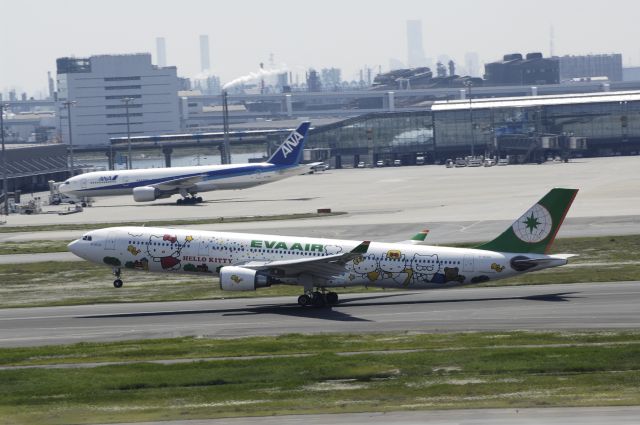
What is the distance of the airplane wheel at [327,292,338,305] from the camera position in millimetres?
57562

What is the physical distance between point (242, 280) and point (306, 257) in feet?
11.9

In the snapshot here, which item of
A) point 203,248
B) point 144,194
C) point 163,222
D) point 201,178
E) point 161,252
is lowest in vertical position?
point 163,222

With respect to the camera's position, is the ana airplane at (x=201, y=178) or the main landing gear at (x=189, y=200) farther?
the ana airplane at (x=201, y=178)

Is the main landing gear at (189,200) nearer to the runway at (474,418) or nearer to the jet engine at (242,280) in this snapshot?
the jet engine at (242,280)

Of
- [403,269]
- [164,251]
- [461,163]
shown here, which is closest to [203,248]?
[164,251]

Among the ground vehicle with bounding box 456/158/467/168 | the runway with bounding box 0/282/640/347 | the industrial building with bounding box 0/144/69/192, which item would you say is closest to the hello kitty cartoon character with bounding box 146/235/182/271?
the runway with bounding box 0/282/640/347

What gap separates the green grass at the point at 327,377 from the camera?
3584 cm

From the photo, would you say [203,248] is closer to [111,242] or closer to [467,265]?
[111,242]

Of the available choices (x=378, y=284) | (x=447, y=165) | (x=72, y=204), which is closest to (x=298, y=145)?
(x=72, y=204)

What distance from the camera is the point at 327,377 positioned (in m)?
40.2

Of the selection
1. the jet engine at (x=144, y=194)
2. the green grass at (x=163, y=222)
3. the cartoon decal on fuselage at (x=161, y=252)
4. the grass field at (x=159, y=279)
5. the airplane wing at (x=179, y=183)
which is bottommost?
the grass field at (x=159, y=279)

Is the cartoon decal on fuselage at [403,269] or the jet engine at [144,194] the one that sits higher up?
the jet engine at [144,194]

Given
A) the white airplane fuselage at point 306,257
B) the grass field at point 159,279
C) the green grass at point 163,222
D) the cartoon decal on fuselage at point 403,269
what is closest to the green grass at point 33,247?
the grass field at point 159,279

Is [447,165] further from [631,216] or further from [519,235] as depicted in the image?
[519,235]
